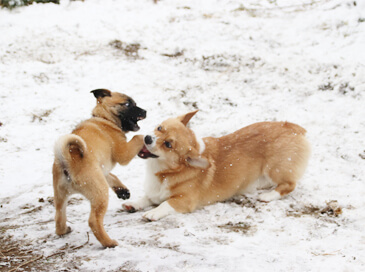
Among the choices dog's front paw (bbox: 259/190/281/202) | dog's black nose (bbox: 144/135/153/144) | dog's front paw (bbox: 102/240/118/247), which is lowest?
dog's front paw (bbox: 259/190/281/202)

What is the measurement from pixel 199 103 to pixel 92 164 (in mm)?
4175

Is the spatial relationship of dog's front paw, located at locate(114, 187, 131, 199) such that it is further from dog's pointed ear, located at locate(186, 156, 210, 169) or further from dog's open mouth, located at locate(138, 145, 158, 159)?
dog's pointed ear, located at locate(186, 156, 210, 169)

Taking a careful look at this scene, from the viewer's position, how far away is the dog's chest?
431cm

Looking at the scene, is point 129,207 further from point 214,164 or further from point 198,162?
point 214,164

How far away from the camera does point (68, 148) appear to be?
324 cm

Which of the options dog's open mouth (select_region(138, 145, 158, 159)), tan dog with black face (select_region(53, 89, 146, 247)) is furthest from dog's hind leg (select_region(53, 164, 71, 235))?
dog's open mouth (select_region(138, 145, 158, 159))

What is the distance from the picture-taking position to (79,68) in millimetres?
8328

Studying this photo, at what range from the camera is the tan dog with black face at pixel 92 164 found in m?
3.21

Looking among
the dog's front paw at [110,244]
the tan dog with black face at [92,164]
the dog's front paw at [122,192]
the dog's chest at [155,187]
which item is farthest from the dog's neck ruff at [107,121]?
the dog's front paw at [110,244]

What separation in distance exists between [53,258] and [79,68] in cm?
614

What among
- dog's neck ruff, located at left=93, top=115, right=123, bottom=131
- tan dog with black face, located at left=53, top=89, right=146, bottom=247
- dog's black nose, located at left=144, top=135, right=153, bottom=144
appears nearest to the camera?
tan dog with black face, located at left=53, top=89, right=146, bottom=247

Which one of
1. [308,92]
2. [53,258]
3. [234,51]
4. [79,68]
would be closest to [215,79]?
[234,51]

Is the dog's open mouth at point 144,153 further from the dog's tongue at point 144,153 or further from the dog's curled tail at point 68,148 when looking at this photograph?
the dog's curled tail at point 68,148

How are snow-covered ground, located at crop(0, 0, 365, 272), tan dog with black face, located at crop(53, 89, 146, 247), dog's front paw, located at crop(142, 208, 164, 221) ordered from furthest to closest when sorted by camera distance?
dog's front paw, located at crop(142, 208, 164, 221), tan dog with black face, located at crop(53, 89, 146, 247), snow-covered ground, located at crop(0, 0, 365, 272)
